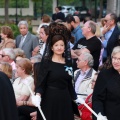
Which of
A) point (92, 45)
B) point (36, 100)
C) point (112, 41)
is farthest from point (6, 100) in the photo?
point (112, 41)

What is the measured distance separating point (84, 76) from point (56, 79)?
5.83ft

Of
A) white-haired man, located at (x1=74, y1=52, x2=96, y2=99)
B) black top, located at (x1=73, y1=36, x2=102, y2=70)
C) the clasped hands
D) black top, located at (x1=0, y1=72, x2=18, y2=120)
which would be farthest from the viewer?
black top, located at (x1=73, y1=36, x2=102, y2=70)

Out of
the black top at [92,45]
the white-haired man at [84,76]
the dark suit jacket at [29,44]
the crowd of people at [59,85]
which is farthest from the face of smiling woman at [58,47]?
the dark suit jacket at [29,44]

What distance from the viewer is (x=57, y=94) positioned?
618cm

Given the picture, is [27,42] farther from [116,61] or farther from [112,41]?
[116,61]

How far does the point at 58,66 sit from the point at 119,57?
0.96 metres

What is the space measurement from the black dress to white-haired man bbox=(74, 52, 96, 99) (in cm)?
125

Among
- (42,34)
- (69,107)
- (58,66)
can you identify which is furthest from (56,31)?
(42,34)

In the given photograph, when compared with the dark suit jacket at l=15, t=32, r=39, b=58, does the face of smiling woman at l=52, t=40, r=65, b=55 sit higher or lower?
higher

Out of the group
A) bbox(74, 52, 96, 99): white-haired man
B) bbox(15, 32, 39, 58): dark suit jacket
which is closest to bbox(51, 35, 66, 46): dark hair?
bbox(74, 52, 96, 99): white-haired man

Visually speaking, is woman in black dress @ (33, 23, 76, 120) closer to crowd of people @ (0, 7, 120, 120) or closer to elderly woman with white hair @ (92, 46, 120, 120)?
crowd of people @ (0, 7, 120, 120)

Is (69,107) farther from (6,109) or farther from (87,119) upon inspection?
(6,109)

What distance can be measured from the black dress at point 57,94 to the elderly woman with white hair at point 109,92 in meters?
0.68

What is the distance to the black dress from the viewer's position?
20.0ft
